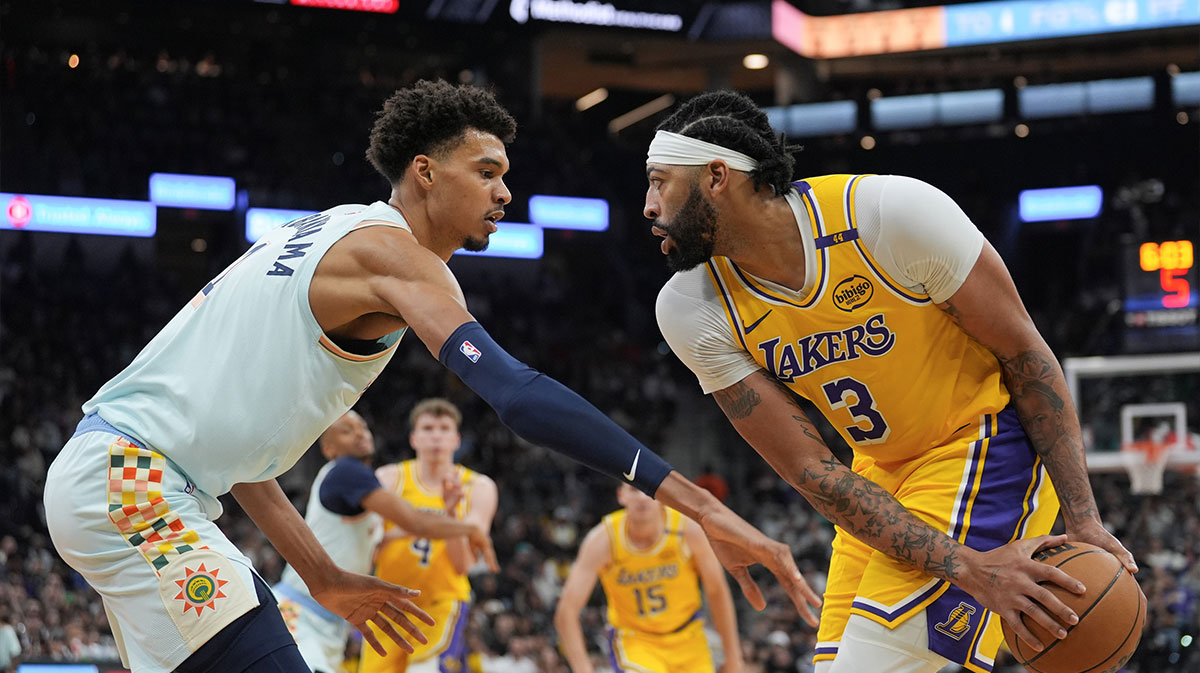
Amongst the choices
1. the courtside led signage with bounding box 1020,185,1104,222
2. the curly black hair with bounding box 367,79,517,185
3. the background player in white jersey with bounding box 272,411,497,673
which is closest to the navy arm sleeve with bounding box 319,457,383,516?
the background player in white jersey with bounding box 272,411,497,673

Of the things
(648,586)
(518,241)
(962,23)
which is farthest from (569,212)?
(648,586)

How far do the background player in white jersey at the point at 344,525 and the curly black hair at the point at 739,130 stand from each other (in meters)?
3.60

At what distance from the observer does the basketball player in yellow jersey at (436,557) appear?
7.62 metres

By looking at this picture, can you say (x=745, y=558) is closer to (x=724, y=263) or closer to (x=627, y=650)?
(x=724, y=263)

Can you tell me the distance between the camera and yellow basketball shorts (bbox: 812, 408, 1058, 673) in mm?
3600

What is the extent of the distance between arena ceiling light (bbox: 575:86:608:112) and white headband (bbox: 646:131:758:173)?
81.3 ft

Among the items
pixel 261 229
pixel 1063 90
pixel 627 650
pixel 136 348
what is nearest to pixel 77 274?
pixel 136 348

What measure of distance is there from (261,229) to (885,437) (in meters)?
17.6

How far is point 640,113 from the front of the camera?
93.6 ft

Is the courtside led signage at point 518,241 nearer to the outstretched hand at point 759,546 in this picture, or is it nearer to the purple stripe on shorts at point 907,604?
the purple stripe on shorts at point 907,604

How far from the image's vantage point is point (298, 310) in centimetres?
312

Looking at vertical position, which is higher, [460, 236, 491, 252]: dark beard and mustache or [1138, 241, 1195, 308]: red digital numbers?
[460, 236, 491, 252]: dark beard and mustache

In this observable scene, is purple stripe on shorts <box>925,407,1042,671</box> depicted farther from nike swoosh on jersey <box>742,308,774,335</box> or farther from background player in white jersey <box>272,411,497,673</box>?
background player in white jersey <box>272,411,497,673</box>

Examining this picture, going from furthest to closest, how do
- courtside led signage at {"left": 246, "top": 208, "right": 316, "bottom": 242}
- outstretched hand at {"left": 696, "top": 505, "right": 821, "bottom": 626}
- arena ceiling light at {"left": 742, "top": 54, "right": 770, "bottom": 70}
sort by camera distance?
arena ceiling light at {"left": 742, "top": 54, "right": 770, "bottom": 70}
courtside led signage at {"left": 246, "top": 208, "right": 316, "bottom": 242}
outstretched hand at {"left": 696, "top": 505, "right": 821, "bottom": 626}
